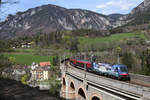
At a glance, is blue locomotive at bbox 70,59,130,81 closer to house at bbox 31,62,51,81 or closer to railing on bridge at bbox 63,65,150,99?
railing on bridge at bbox 63,65,150,99

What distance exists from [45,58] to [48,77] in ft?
44.1

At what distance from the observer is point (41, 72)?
94.2 m

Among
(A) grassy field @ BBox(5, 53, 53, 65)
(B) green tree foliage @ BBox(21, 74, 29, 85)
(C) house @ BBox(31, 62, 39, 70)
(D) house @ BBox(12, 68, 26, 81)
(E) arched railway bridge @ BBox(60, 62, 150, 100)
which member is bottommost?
(B) green tree foliage @ BBox(21, 74, 29, 85)

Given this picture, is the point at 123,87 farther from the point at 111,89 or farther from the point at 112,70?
the point at 112,70

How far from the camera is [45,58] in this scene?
331ft

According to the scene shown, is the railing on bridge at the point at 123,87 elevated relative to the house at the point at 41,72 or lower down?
elevated

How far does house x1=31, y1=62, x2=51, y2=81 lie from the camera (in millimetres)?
91625

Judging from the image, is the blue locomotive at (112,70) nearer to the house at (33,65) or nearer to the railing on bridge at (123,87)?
the railing on bridge at (123,87)

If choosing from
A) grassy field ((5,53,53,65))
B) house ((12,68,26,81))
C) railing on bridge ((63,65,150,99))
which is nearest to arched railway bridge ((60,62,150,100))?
railing on bridge ((63,65,150,99))

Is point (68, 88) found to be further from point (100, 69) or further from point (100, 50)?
point (100, 50)

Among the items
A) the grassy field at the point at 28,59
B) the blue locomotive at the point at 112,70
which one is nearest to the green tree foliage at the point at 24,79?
the grassy field at the point at 28,59

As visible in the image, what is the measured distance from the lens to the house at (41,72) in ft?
301

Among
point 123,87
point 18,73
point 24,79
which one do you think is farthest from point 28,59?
point 123,87

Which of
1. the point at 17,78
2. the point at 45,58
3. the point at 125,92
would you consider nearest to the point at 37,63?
the point at 45,58
